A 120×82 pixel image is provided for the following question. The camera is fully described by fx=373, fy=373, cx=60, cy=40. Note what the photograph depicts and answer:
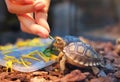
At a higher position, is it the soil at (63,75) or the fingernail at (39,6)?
the fingernail at (39,6)

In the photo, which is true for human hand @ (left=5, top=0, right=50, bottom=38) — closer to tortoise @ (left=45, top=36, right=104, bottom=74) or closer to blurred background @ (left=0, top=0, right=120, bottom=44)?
tortoise @ (left=45, top=36, right=104, bottom=74)

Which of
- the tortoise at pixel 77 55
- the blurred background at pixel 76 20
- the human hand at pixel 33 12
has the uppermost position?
the human hand at pixel 33 12

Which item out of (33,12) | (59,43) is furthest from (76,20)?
(33,12)

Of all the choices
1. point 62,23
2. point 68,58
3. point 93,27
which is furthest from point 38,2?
point 93,27

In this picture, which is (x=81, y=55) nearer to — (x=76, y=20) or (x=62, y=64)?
(x=62, y=64)

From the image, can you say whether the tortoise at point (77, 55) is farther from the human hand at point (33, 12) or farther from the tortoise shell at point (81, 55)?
the human hand at point (33, 12)

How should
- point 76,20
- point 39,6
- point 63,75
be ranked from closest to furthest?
point 39,6 → point 63,75 → point 76,20

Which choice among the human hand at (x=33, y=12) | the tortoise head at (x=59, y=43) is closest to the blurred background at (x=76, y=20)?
the tortoise head at (x=59, y=43)
